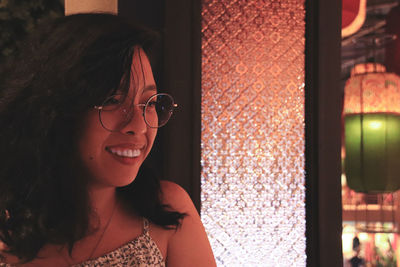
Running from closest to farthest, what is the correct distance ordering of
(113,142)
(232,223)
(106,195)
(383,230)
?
(113,142) → (106,195) → (232,223) → (383,230)

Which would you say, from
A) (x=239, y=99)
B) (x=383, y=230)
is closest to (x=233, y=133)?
(x=239, y=99)

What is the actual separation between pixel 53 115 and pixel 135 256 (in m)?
0.42

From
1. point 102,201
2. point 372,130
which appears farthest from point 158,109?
point 372,130

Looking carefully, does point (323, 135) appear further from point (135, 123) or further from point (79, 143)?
point (79, 143)

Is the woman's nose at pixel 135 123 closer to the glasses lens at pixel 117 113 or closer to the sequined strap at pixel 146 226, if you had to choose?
the glasses lens at pixel 117 113

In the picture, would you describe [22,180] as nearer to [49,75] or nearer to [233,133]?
[49,75]

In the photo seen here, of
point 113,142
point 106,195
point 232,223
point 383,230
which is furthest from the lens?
point 383,230

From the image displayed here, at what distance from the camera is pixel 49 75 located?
98 cm

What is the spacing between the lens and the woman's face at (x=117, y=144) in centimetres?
97

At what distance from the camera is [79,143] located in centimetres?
100

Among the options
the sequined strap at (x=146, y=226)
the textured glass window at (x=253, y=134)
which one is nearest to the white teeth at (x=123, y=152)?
the sequined strap at (x=146, y=226)

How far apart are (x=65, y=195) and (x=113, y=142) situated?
21cm

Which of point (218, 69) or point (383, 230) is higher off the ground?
point (218, 69)

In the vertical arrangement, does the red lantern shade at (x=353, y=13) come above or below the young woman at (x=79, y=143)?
above
